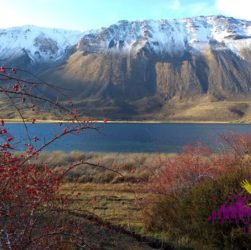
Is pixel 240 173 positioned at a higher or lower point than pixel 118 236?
higher

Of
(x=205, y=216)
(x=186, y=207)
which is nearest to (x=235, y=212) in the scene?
(x=205, y=216)

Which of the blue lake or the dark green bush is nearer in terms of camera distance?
the dark green bush

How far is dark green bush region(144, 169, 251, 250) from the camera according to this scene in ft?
35.3

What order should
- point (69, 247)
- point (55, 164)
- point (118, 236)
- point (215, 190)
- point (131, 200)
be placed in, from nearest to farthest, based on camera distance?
point (69, 247)
point (215, 190)
point (118, 236)
point (131, 200)
point (55, 164)

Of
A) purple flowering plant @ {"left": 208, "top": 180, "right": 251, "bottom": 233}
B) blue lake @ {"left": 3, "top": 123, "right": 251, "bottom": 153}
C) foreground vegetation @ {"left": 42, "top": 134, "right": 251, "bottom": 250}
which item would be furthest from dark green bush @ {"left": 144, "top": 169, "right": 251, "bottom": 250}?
blue lake @ {"left": 3, "top": 123, "right": 251, "bottom": 153}

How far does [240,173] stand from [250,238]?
1.72 m

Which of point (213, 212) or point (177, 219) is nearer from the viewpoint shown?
point (213, 212)

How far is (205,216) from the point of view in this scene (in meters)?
11.3

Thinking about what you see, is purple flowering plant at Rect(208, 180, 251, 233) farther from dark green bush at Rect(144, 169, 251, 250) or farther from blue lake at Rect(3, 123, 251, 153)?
blue lake at Rect(3, 123, 251, 153)

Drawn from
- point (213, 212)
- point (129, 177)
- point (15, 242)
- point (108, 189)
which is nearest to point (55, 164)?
point (129, 177)

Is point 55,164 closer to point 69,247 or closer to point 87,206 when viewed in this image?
point 87,206

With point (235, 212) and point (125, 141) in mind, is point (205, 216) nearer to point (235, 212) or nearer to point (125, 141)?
point (235, 212)

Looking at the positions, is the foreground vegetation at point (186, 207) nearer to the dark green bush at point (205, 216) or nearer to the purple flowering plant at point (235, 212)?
the dark green bush at point (205, 216)

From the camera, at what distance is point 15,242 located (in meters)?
5.14
